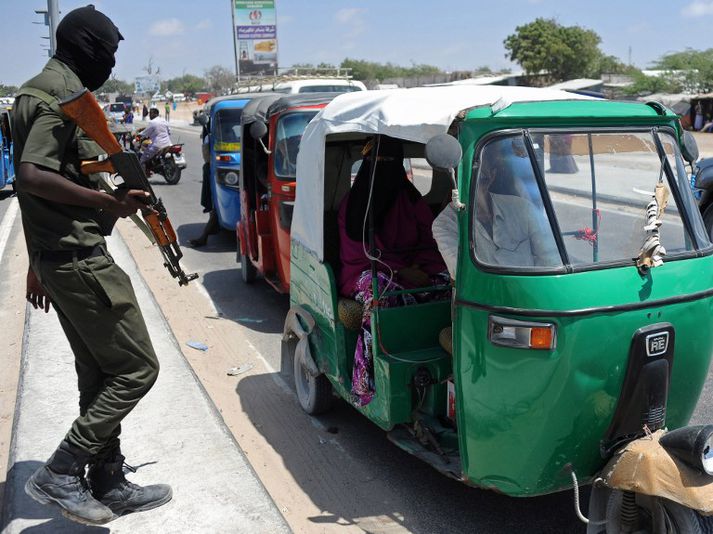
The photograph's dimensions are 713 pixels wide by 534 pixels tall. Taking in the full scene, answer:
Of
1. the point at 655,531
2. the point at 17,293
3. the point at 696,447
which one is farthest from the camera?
the point at 17,293

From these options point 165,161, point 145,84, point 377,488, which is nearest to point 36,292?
point 377,488

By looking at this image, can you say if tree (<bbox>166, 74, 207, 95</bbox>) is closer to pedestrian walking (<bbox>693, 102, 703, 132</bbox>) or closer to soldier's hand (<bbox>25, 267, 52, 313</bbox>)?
pedestrian walking (<bbox>693, 102, 703, 132</bbox>)

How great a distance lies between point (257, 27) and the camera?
162 ft

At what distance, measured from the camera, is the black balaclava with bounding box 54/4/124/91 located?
129 inches

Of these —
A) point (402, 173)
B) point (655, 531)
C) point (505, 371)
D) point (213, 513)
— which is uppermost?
point (402, 173)

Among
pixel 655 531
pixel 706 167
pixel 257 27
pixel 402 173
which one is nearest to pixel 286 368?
pixel 402 173

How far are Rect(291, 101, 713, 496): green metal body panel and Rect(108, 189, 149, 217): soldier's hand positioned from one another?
1405 millimetres

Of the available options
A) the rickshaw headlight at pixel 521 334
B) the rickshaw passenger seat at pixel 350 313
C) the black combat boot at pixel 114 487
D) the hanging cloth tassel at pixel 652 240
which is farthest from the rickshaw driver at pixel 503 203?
the black combat boot at pixel 114 487

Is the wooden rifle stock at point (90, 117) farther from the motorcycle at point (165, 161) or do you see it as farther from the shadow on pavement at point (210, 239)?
the motorcycle at point (165, 161)

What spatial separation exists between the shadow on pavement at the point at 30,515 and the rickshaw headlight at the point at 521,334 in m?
2.15

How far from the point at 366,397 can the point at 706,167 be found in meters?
6.21

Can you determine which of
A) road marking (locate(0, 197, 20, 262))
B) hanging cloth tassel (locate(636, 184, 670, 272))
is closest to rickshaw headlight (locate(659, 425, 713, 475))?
hanging cloth tassel (locate(636, 184, 670, 272))

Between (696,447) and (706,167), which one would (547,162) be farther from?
(706,167)

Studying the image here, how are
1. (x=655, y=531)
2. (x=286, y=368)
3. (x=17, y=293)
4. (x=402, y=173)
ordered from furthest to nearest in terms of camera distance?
(x=17, y=293)
(x=286, y=368)
(x=402, y=173)
(x=655, y=531)
